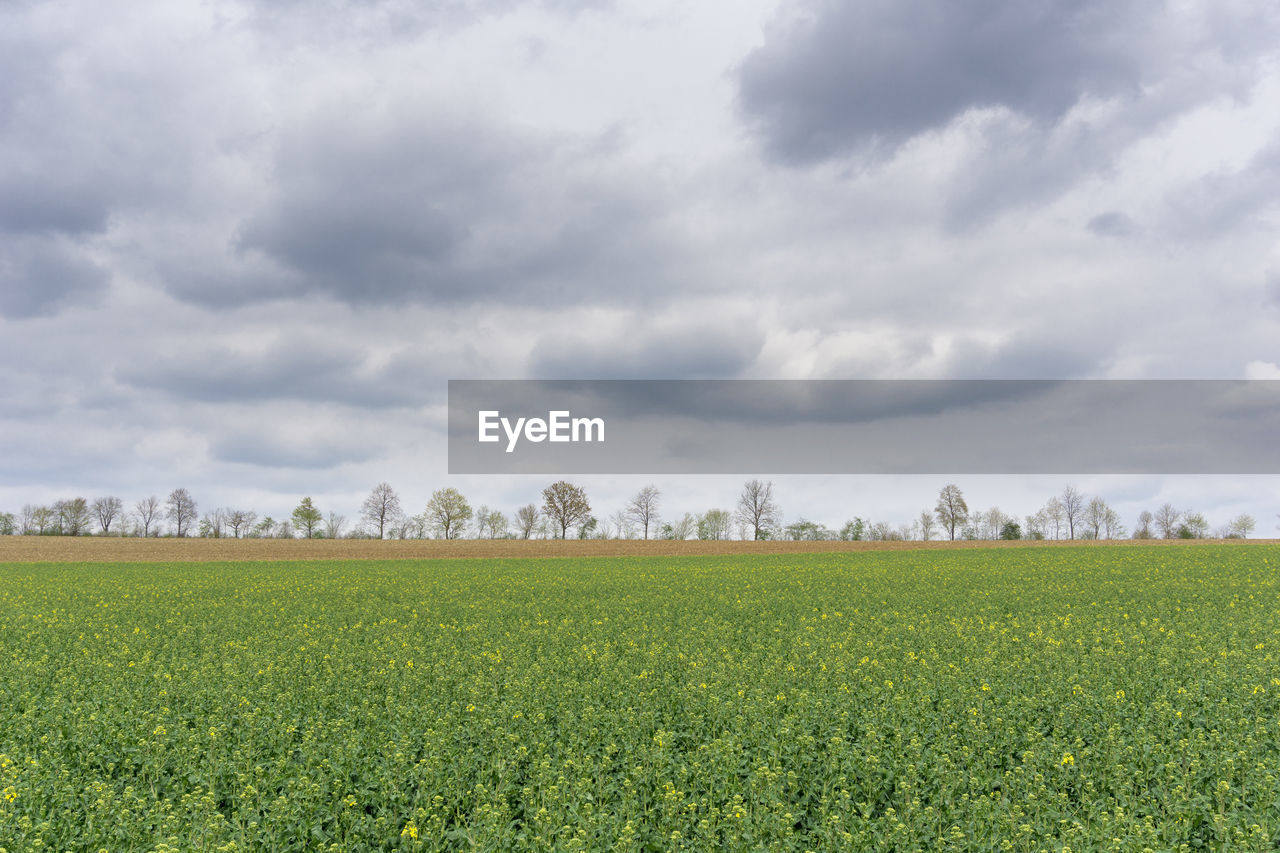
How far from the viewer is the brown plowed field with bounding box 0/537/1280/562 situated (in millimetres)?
70562

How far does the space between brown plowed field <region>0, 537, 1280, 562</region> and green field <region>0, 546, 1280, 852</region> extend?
53940 millimetres

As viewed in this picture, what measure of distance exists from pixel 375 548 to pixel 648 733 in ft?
248

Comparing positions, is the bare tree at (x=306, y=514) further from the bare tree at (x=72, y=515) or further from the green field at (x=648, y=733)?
the green field at (x=648, y=733)

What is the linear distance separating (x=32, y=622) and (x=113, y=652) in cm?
970

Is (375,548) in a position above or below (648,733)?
below

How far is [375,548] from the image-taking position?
79375 millimetres

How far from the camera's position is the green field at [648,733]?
7773 mm

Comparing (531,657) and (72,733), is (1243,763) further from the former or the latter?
(72,733)

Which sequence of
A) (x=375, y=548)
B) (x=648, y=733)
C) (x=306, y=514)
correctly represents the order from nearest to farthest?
(x=648, y=733) < (x=375, y=548) < (x=306, y=514)

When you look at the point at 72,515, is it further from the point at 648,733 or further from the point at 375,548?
the point at 648,733

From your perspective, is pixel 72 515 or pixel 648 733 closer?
pixel 648 733

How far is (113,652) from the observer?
17.4 m

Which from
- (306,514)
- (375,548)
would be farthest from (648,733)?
(306,514)

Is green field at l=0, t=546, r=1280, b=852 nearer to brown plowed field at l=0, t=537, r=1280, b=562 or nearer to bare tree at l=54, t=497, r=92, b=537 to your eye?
brown plowed field at l=0, t=537, r=1280, b=562
